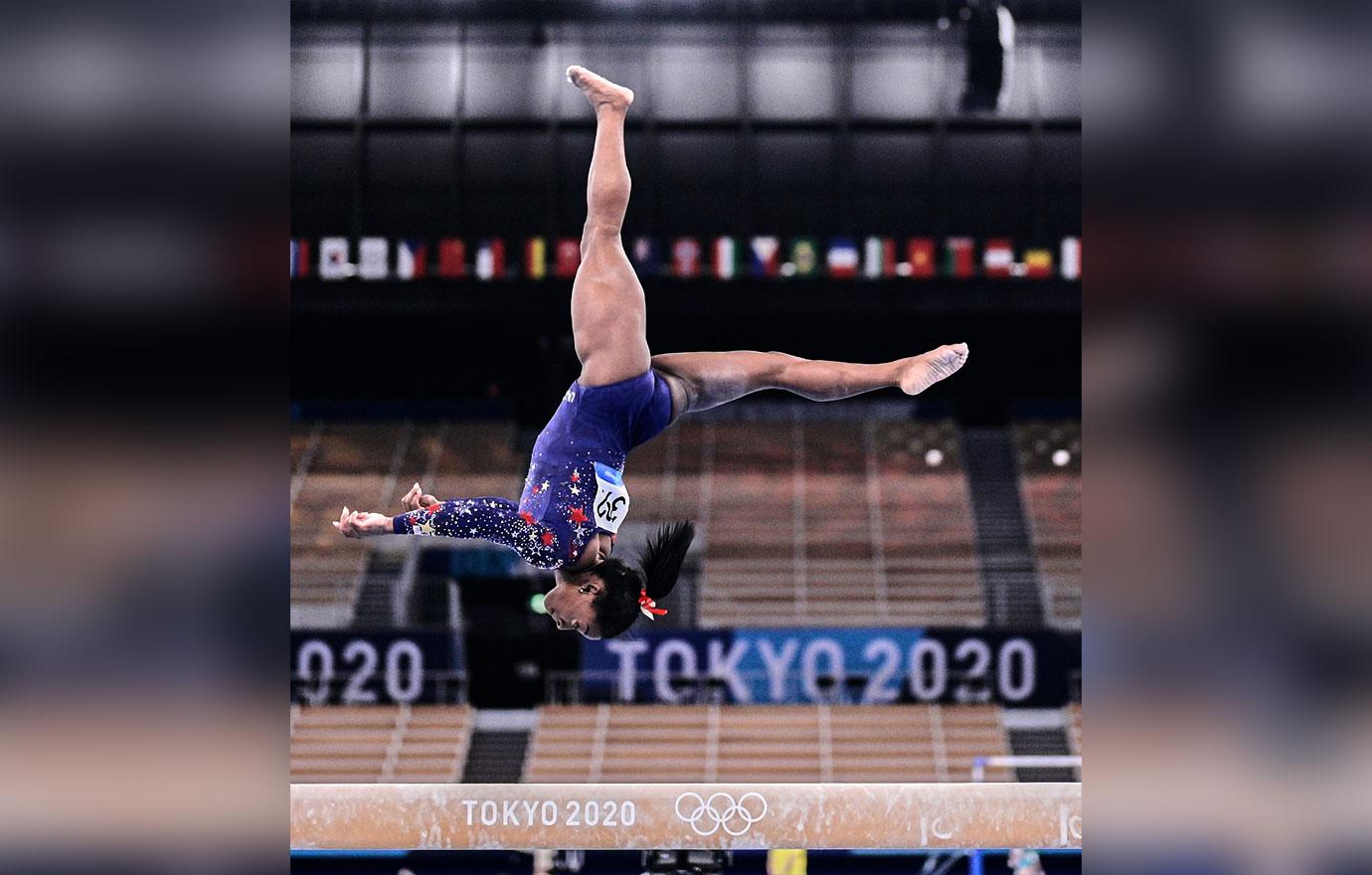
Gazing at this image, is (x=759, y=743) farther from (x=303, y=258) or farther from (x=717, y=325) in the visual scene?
(x=303, y=258)

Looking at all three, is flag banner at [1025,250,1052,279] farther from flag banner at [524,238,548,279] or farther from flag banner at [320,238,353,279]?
flag banner at [320,238,353,279]

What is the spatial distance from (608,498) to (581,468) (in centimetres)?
Result: 16

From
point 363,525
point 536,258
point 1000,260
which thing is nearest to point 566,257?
point 536,258

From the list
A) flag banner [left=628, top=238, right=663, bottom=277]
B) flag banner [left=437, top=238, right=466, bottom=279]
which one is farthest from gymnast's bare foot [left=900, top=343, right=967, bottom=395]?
flag banner [left=437, top=238, right=466, bottom=279]

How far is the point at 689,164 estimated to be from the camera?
1805 cm

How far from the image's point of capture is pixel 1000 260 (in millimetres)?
17750

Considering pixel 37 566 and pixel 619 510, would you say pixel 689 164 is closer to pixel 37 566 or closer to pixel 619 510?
→ pixel 619 510

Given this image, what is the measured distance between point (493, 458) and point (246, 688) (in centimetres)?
1735

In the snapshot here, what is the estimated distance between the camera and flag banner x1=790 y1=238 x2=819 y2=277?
58.0ft

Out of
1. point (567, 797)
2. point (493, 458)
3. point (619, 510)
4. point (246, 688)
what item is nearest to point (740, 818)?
point (567, 797)

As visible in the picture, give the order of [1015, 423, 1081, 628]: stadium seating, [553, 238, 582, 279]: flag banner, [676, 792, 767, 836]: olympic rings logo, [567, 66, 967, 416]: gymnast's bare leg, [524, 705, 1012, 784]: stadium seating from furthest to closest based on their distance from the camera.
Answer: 1. [553, 238, 582, 279]: flag banner
2. [1015, 423, 1081, 628]: stadium seating
3. [524, 705, 1012, 784]: stadium seating
4. [676, 792, 767, 836]: olympic rings logo
5. [567, 66, 967, 416]: gymnast's bare leg

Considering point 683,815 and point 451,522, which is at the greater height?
point 451,522

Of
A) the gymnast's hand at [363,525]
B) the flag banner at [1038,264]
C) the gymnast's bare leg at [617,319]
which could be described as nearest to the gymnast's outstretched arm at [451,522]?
the gymnast's hand at [363,525]

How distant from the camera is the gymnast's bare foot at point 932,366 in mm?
5398
